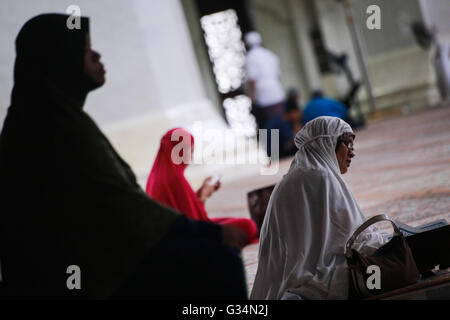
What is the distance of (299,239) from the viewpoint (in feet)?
7.81

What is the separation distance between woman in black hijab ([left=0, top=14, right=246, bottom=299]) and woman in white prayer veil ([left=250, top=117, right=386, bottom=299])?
406 millimetres

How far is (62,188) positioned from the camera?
1.96 m

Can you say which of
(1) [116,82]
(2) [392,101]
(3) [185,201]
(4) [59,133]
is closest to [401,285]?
(4) [59,133]

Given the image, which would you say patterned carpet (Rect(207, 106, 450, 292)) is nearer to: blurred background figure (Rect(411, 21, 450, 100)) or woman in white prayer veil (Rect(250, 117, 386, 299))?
woman in white prayer veil (Rect(250, 117, 386, 299))

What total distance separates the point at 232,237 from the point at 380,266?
1.71ft

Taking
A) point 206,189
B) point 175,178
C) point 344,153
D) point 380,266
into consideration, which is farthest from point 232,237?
Answer: point 206,189

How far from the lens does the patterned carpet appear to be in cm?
370

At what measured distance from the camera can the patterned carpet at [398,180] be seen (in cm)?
370

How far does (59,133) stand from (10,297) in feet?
1.60

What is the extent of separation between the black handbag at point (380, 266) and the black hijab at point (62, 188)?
605 millimetres
